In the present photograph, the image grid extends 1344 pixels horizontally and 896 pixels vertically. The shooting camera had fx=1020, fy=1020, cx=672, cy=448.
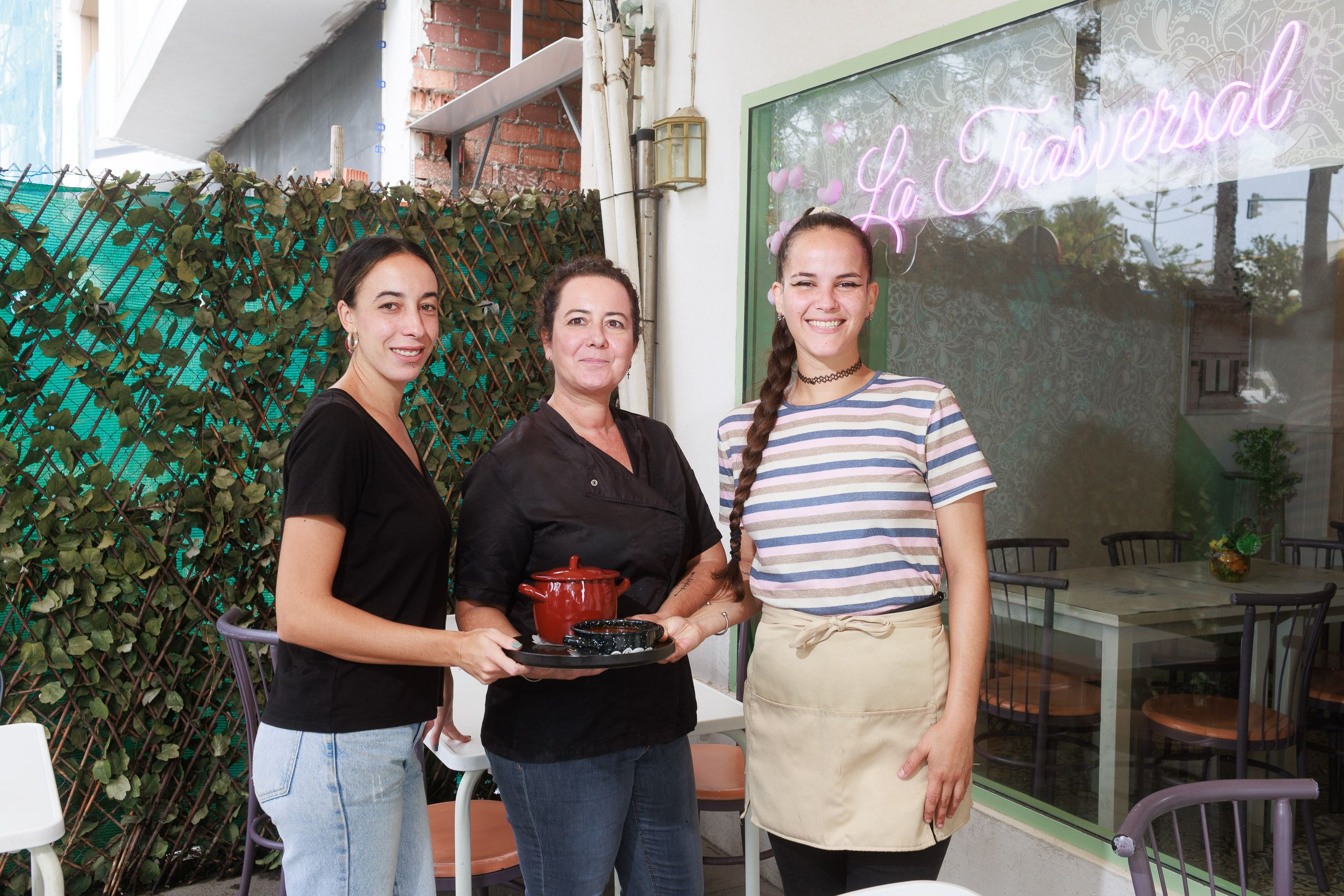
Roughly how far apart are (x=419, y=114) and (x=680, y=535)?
3.84 metres

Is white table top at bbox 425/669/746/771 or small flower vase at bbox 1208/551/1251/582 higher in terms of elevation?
small flower vase at bbox 1208/551/1251/582

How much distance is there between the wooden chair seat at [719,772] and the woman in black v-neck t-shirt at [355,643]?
42.8 inches

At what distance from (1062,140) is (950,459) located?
113cm

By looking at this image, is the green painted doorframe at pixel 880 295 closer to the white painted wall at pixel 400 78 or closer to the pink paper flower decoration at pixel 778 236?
the pink paper flower decoration at pixel 778 236

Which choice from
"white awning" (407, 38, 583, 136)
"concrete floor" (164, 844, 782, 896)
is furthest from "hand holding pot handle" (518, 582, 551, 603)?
"white awning" (407, 38, 583, 136)

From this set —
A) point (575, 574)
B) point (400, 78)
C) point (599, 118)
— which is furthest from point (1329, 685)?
point (400, 78)

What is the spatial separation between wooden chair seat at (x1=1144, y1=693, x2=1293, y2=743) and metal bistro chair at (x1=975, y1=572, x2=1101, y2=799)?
0.15m

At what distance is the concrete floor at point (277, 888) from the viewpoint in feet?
9.85

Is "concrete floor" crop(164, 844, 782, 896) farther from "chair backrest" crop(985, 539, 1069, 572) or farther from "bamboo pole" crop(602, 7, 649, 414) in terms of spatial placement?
"bamboo pole" crop(602, 7, 649, 414)

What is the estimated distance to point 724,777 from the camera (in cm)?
252

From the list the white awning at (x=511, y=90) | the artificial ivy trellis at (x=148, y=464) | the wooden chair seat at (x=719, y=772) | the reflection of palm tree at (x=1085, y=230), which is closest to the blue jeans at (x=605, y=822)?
the wooden chair seat at (x=719, y=772)

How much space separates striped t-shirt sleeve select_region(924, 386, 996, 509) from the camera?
52.4 inches

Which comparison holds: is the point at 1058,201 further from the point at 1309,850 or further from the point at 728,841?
the point at 728,841

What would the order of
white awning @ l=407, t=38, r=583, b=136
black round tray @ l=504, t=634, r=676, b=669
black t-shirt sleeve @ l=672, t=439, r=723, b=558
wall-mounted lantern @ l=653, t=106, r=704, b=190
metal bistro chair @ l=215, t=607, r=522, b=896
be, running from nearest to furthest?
black round tray @ l=504, t=634, r=676, b=669 → black t-shirt sleeve @ l=672, t=439, r=723, b=558 → metal bistro chair @ l=215, t=607, r=522, b=896 → wall-mounted lantern @ l=653, t=106, r=704, b=190 → white awning @ l=407, t=38, r=583, b=136
